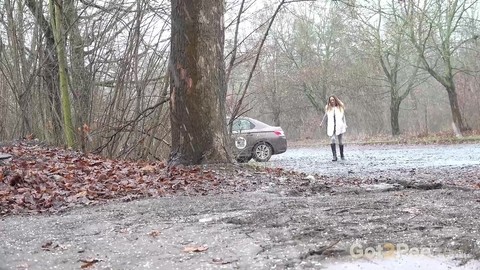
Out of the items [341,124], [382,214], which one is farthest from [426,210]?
[341,124]

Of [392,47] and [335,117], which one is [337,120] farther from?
[392,47]

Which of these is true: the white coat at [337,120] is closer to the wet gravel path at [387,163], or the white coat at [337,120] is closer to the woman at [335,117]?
the woman at [335,117]

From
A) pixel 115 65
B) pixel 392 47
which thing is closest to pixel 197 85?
pixel 115 65

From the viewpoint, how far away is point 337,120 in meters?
16.3

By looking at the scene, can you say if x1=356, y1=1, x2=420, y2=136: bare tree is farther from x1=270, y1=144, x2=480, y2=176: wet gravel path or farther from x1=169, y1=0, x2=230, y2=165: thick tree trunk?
x1=169, y1=0, x2=230, y2=165: thick tree trunk

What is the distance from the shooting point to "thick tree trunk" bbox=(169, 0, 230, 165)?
8.22 meters

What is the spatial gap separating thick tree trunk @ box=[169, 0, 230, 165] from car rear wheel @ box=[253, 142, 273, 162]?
1076 cm

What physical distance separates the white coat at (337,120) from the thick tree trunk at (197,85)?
840cm

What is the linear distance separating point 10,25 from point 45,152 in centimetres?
462

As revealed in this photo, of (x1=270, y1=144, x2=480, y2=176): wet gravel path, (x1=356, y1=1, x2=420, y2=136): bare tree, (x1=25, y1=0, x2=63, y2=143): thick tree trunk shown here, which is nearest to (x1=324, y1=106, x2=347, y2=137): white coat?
(x1=270, y1=144, x2=480, y2=176): wet gravel path

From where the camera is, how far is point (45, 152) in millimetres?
11094

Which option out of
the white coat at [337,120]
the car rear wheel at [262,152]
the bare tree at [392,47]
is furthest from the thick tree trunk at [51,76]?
the bare tree at [392,47]

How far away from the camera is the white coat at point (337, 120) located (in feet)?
53.4

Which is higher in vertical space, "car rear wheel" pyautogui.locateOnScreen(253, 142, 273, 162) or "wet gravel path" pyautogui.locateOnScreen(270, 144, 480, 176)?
"car rear wheel" pyautogui.locateOnScreen(253, 142, 273, 162)
